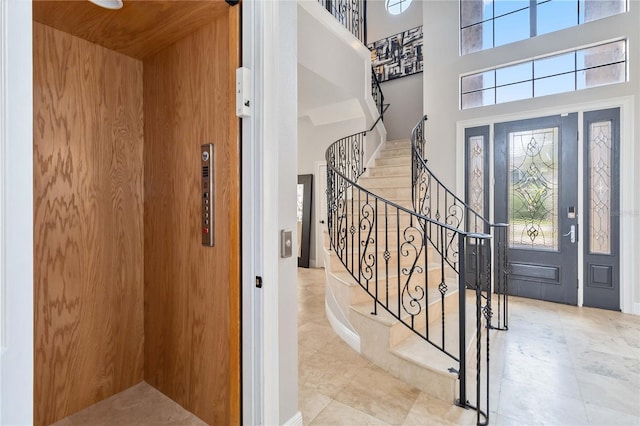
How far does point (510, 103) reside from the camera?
13.4 feet

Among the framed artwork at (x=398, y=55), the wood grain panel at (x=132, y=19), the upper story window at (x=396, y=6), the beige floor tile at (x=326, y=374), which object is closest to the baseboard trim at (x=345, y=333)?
the beige floor tile at (x=326, y=374)

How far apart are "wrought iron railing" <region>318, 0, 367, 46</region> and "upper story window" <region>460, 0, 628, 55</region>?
1540mm

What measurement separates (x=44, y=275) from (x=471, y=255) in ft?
14.7

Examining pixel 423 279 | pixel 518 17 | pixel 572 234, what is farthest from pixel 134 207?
pixel 518 17

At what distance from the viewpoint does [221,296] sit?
5.17ft

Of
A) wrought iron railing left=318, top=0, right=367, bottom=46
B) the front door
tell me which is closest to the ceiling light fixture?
wrought iron railing left=318, top=0, right=367, bottom=46

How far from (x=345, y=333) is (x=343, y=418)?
1.00 meters

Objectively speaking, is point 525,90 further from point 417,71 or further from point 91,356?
point 91,356

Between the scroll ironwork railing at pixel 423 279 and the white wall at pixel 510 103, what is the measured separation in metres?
1.53

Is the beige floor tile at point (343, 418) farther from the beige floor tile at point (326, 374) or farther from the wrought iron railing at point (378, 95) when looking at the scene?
the wrought iron railing at point (378, 95)

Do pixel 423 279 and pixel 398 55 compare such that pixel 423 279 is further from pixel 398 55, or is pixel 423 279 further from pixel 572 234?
pixel 398 55

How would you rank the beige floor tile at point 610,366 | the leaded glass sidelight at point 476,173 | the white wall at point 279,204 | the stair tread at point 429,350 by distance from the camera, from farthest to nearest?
1. the leaded glass sidelight at point 476,173
2. the beige floor tile at point 610,366
3. the stair tread at point 429,350
4. the white wall at point 279,204

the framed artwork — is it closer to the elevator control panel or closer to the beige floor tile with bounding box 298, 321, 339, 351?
the beige floor tile with bounding box 298, 321, 339, 351

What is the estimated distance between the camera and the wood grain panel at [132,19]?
1.48m
